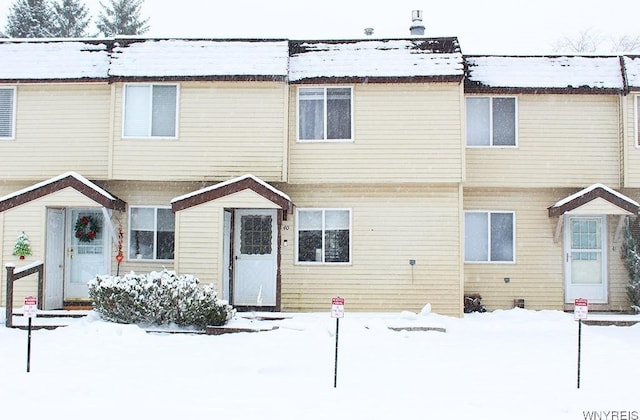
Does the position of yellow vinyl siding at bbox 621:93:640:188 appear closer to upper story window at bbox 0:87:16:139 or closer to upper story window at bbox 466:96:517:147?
upper story window at bbox 466:96:517:147

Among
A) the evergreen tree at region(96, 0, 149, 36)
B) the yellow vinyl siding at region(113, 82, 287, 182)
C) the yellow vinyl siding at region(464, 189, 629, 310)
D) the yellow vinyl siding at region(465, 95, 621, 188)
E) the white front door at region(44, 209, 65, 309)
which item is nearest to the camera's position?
the white front door at region(44, 209, 65, 309)

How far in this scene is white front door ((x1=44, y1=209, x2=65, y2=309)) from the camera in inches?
620

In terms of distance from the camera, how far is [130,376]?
981 centimetres

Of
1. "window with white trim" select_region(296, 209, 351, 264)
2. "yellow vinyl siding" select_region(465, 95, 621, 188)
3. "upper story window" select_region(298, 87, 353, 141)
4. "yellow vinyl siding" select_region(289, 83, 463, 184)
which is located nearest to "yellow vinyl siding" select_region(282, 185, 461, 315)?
"window with white trim" select_region(296, 209, 351, 264)

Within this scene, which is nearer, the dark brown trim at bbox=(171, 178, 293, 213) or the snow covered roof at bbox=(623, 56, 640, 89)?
the dark brown trim at bbox=(171, 178, 293, 213)

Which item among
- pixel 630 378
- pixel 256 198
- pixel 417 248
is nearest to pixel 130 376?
pixel 256 198

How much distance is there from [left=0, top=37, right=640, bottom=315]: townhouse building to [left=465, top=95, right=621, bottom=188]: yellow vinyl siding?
0.03m

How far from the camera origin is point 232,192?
15.1 m

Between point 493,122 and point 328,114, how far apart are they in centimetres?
407

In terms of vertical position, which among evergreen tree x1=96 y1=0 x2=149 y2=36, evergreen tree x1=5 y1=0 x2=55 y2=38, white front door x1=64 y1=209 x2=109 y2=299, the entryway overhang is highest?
evergreen tree x1=96 y1=0 x2=149 y2=36

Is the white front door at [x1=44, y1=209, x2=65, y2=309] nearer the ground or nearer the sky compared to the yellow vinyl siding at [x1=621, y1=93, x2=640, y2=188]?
nearer the ground

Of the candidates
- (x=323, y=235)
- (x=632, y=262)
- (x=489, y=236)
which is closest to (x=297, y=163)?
(x=323, y=235)

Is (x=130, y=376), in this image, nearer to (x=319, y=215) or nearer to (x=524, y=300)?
(x=319, y=215)

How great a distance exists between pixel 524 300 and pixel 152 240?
8.88m
